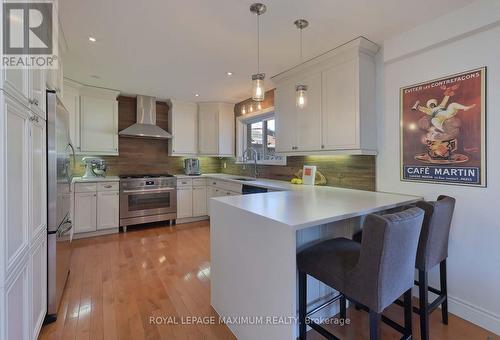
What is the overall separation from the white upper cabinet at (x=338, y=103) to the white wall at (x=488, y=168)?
0.31m

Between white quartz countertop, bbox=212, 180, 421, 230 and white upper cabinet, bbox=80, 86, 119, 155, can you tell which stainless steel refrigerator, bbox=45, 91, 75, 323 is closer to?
white quartz countertop, bbox=212, 180, 421, 230

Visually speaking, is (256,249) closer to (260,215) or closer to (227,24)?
(260,215)

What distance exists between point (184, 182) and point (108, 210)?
1.34 m

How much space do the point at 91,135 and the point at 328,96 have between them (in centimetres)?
379

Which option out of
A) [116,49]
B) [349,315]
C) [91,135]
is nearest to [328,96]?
[349,315]

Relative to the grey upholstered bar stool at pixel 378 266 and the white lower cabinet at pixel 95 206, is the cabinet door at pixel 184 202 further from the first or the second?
the grey upholstered bar stool at pixel 378 266

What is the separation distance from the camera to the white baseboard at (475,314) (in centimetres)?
180

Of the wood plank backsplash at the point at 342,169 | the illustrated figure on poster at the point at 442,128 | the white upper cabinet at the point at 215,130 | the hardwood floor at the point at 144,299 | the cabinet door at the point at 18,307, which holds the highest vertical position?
the white upper cabinet at the point at 215,130

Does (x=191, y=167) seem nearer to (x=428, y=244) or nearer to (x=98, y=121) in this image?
(x=98, y=121)

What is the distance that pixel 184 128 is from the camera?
493cm

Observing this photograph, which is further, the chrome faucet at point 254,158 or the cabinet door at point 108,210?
the chrome faucet at point 254,158

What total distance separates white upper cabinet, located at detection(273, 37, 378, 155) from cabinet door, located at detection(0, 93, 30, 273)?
2469 millimetres

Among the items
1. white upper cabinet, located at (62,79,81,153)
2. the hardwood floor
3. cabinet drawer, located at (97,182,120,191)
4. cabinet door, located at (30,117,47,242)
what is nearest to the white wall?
the hardwood floor

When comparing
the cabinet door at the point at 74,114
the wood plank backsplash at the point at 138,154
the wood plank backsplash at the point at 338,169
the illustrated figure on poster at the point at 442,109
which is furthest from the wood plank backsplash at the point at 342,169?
the cabinet door at the point at 74,114
